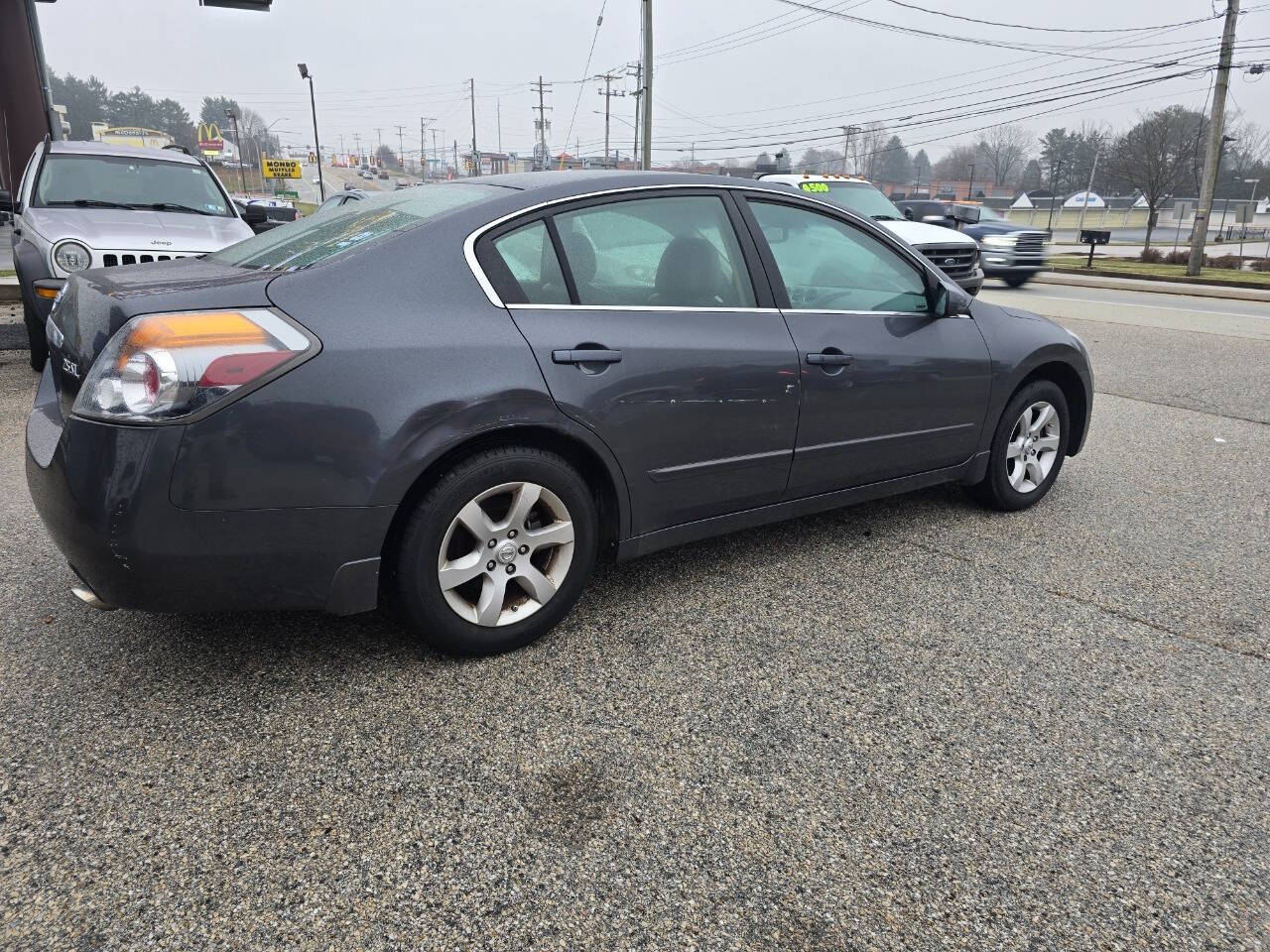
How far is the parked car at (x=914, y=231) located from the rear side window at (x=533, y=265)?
7.24 meters

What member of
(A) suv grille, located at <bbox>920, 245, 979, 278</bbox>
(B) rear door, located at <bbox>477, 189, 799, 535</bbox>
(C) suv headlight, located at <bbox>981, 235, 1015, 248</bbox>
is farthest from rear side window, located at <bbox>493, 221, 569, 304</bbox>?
(C) suv headlight, located at <bbox>981, 235, 1015, 248</bbox>

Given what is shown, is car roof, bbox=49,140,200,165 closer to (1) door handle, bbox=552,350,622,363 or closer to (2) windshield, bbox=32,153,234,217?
(2) windshield, bbox=32,153,234,217

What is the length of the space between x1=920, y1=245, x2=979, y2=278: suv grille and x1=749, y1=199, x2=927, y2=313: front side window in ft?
24.4

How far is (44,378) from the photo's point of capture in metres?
2.95

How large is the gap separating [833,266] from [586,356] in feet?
4.80

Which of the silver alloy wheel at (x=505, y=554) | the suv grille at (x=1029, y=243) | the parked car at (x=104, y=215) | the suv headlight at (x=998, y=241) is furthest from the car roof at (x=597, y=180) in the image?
the suv grille at (x=1029, y=243)

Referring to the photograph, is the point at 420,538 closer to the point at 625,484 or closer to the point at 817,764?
the point at 625,484

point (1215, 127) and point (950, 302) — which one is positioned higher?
point (1215, 127)

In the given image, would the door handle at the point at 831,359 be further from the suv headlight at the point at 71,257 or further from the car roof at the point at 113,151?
the car roof at the point at 113,151

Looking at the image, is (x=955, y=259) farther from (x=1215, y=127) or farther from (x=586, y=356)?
(x=1215, y=127)

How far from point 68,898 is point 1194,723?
2.92 m

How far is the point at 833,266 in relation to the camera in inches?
149

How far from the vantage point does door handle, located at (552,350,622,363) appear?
9.13 feet

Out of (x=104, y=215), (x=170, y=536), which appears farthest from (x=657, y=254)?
(x=104, y=215)
